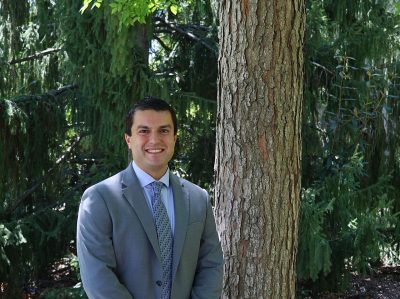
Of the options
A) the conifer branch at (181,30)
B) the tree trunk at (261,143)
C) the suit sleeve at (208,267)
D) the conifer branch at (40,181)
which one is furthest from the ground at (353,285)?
the suit sleeve at (208,267)

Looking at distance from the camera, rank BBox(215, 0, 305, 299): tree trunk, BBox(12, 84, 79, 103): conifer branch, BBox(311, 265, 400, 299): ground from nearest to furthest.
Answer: BBox(215, 0, 305, 299): tree trunk < BBox(12, 84, 79, 103): conifer branch < BBox(311, 265, 400, 299): ground

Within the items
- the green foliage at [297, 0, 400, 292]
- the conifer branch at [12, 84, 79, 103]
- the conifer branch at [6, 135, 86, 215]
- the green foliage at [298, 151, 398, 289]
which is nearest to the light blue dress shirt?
the green foliage at [298, 151, 398, 289]

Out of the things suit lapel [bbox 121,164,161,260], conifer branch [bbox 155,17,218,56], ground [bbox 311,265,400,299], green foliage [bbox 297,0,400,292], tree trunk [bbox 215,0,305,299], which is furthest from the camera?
ground [bbox 311,265,400,299]

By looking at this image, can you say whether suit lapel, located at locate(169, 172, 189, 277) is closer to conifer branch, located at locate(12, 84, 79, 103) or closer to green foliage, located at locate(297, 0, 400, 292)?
green foliage, located at locate(297, 0, 400, 292)

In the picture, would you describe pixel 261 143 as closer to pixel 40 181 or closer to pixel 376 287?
pixel 40 181

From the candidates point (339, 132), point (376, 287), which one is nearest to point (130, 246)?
point (339, 132)

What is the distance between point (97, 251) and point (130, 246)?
16 cm

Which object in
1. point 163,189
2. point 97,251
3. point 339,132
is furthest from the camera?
point 339,132

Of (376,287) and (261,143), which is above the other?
(261,143)

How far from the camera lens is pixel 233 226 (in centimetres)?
398

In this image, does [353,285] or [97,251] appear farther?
[353,285]

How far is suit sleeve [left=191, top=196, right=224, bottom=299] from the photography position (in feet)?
9.93

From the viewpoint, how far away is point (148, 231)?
287 centimetres

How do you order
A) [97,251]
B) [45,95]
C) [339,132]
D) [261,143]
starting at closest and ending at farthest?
1. [97,251]
2. [261,143]
3. [45,95]
4. [339,132]
